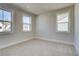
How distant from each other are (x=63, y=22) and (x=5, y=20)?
3.20m

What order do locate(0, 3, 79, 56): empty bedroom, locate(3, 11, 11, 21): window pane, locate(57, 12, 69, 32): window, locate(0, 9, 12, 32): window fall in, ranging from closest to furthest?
locate(0, 3, 79, 56): empty bedroom < locate(0, 9, 12, 32): window < locate(3, 11, 11, 21): window pane < locate(57, 12, 69, 32): window

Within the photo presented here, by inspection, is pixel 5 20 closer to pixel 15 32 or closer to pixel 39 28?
pixel 15 32

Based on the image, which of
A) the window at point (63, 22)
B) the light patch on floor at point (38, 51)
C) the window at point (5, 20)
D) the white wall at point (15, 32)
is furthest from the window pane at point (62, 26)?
the window at point (5, 20)

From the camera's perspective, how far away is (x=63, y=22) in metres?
5.34

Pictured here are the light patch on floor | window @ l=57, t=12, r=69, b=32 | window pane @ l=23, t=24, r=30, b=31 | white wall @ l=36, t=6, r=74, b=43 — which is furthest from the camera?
window pane @ l=23, t=24, r=30, b=31

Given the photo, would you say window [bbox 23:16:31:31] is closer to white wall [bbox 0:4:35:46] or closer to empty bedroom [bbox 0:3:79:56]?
empty bedroom [bbox 0:3:79:56]

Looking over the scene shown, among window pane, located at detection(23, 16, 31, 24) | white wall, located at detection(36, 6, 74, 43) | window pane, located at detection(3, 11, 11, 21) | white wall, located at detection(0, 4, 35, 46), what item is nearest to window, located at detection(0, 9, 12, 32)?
window pane, located at detection(3, 11, 11, 21)

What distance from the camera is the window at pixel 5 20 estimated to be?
4012 mm

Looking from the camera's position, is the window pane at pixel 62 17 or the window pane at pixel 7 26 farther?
the window pane at pixel 62 17

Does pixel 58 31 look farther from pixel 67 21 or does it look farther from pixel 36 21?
pixel 36 21

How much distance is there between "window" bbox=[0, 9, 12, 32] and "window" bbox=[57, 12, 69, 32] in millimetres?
2913

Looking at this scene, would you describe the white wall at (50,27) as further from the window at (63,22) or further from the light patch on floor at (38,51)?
the light patch on floor at (38,51)

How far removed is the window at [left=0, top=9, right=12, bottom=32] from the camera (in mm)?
4012

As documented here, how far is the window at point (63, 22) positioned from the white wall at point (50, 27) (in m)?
0.24
